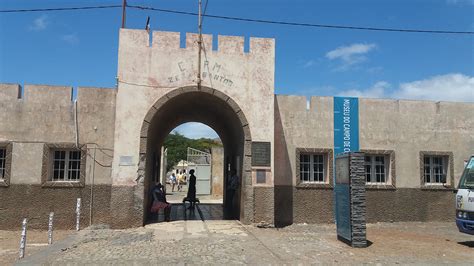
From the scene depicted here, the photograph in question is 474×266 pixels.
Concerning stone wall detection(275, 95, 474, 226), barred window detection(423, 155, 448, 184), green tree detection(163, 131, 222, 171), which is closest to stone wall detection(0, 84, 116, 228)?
stone wall detection(275, 95, 474, 226)

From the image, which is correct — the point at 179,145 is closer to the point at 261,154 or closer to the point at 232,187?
the point at 232,187

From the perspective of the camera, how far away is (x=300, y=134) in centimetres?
1529

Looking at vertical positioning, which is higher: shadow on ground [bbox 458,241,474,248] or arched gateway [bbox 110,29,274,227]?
arched gateway [bbox 110,29,274,227]

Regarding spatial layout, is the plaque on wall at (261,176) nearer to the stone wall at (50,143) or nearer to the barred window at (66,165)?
the stone wall at (50,143)

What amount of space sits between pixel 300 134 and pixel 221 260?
7526 millimetres

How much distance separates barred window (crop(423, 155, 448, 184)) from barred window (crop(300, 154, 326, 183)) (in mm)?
4136

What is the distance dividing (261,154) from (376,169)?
4959 millimetres

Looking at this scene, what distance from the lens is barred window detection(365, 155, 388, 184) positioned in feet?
52.2

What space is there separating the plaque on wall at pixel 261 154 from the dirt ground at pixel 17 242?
622cm

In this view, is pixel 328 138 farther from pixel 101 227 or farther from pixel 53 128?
pixel 53 128

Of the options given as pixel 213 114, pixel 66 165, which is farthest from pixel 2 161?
pixel 213 114

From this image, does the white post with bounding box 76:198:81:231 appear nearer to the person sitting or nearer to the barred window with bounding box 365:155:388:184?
the person sitting

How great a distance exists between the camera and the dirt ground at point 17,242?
9.75 m

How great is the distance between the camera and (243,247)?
33.1 feet
